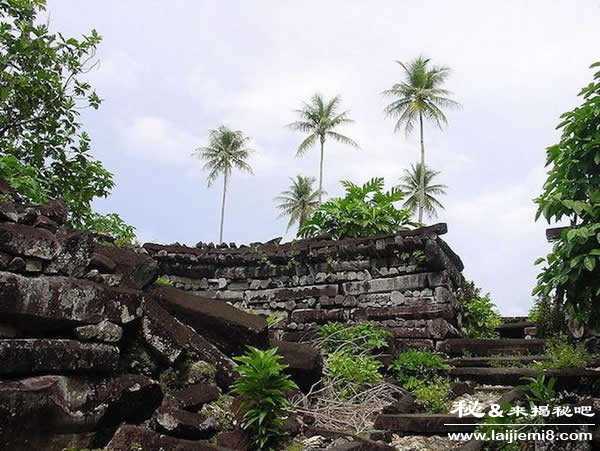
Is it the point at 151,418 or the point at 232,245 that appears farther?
the point at 232,245

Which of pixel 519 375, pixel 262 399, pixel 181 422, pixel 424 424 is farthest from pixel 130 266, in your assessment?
pixel 519 375

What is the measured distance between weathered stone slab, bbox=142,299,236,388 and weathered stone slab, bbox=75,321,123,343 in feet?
1.06

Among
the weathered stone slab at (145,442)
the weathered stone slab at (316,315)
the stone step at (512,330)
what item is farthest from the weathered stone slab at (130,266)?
the stone step at (512,330)

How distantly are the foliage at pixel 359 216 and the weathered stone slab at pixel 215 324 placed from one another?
15.3 ft

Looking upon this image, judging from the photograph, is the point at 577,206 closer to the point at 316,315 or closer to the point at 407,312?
the point at 407,312

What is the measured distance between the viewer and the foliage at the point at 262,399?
15.2 feet

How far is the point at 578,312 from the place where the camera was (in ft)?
19.6

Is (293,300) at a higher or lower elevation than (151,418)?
higher

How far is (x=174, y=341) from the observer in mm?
4797

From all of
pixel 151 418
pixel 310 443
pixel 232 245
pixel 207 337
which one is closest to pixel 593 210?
pixel 310 443

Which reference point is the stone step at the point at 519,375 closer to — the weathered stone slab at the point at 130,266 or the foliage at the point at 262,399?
the foliage at the point at 262,399

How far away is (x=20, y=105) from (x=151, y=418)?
618 cm

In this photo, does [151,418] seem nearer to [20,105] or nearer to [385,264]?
[385,264]

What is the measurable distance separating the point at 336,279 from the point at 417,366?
2.33 meters
